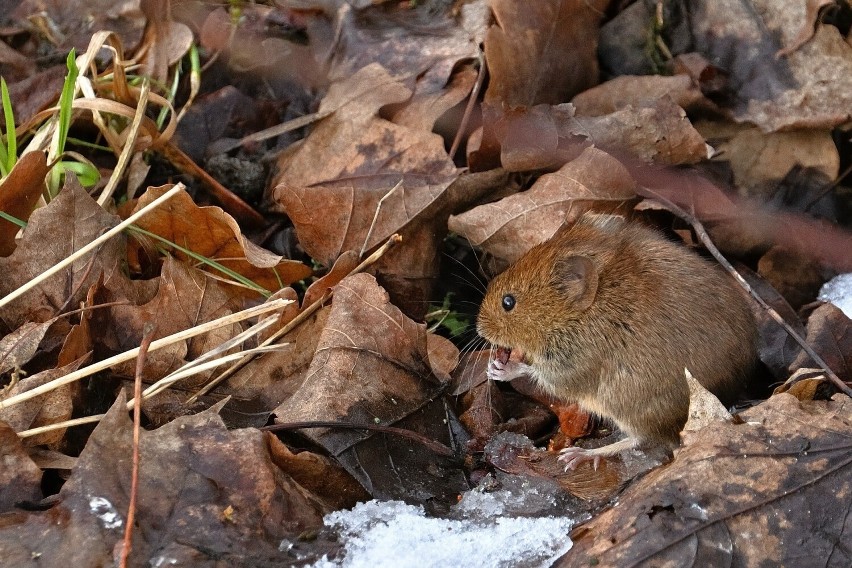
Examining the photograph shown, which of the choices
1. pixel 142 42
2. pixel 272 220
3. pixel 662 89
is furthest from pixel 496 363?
pixel 142 42

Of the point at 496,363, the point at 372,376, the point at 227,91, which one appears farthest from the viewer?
the point at 227,91

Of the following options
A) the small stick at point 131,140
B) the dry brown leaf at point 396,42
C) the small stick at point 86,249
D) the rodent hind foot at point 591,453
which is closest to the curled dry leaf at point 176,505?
the small stick at point 86,249

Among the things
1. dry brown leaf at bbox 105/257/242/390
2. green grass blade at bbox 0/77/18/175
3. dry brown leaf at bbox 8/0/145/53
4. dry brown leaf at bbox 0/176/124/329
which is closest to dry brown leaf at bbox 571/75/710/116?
dry brown leaf at bbox 105/257/242/390

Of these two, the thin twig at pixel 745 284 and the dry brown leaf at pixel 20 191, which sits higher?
the dry brown leaf at pixel 20 191

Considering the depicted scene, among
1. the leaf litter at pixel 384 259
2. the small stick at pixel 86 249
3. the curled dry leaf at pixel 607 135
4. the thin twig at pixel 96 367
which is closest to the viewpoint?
the leaf litter at pixel 384 259

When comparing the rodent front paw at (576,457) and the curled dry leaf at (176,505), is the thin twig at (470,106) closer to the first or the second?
the rodent front paw at (576,457)

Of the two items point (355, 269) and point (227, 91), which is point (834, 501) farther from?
point (227, 91)
